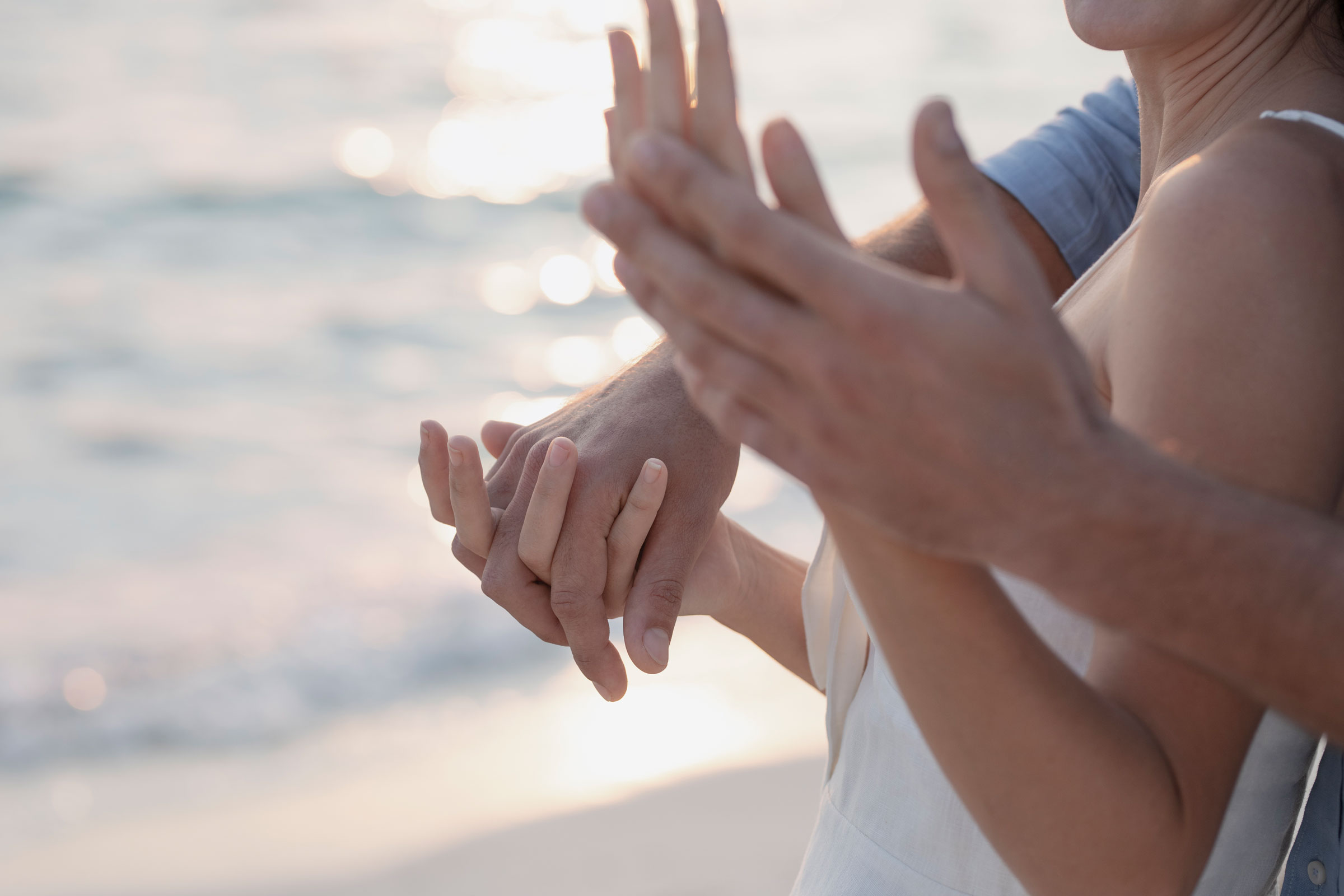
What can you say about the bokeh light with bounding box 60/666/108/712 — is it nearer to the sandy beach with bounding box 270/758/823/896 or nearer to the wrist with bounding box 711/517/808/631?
the sandy beach with bounding box 270/758/823/896

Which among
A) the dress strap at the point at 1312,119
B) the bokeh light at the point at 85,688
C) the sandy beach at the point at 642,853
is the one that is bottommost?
the sandy beach at the point at 642,853

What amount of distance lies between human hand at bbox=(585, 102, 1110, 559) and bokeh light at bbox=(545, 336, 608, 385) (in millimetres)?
6625

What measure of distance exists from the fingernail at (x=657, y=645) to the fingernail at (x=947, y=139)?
3.29ft

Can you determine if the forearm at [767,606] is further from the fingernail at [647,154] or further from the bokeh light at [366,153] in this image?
the bokeh light at [366,153]

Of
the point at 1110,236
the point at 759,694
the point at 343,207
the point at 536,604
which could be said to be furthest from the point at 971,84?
the point at 536,604

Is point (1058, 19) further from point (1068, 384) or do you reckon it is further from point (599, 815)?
point (1068, 384)

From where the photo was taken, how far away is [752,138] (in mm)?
11438

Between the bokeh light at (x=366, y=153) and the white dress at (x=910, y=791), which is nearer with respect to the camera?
the white dress at (x=910, y=791)

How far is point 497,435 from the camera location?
208 centimetres

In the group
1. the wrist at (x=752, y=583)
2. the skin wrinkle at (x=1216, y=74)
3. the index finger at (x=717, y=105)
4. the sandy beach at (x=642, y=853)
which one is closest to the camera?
the index finger at (x=717, y=105)

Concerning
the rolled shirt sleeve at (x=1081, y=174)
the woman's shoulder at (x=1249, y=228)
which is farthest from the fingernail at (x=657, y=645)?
the rolled shirt sleeve at (x=1081, y=174)

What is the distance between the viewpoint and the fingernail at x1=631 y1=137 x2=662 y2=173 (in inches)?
34.4

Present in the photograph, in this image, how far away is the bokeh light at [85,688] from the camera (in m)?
4.20

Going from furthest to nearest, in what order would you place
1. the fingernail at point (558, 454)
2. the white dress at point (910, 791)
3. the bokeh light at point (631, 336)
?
1. the bokeh light at point (631, 336)
2. the fingernail at point (558, 454)
3. the white dress at point (910, 791)
